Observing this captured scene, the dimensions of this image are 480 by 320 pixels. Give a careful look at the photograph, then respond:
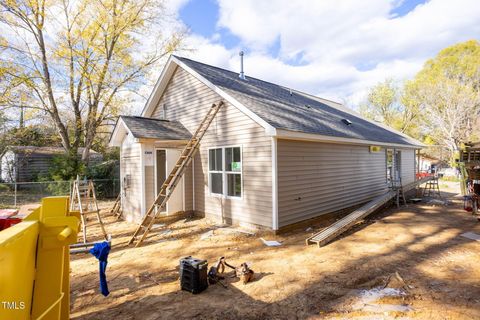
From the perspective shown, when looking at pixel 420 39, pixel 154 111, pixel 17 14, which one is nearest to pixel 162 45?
pixel 17 14

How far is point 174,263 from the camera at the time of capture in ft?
19.9

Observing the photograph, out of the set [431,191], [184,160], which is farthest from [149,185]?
[431,191]

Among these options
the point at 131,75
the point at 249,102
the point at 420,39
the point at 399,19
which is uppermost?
the point at 420,39

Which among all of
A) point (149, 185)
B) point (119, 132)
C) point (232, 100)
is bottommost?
point (149, 185)

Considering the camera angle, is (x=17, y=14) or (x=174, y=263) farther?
(x=17, y=14)

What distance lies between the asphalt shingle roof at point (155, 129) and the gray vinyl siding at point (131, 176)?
2.08 ft

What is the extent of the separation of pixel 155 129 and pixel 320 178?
637 centimetres

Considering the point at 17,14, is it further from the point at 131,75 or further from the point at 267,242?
the point at 267,242

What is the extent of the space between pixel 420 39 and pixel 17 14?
37256 mm

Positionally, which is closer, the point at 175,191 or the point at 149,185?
the point at 149,185

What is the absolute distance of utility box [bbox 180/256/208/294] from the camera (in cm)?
458

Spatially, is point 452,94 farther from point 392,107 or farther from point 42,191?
point 42,191

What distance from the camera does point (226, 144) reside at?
9266 mm

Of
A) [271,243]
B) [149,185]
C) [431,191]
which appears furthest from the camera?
[431,191]
